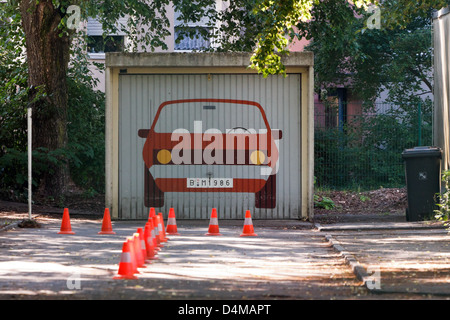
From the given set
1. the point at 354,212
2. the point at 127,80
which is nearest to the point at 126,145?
the point at 127,80

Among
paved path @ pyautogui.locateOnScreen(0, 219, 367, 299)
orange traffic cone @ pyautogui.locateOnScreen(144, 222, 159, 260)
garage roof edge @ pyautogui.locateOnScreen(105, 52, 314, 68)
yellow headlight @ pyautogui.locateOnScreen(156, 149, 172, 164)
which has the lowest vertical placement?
paved path @ pyautogui.locateOnScreen(0, 219, 367, 299)

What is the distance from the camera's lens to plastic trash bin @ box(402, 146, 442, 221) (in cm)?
1689

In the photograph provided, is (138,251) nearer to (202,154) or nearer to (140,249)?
(140,249)

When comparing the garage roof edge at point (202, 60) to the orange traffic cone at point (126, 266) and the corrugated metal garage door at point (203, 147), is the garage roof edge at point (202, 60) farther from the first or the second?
the orange traffic cone at point (126, 266)

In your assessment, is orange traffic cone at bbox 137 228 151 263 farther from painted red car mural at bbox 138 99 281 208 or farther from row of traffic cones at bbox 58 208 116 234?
painted red car mural at bbox 138 99 281 208

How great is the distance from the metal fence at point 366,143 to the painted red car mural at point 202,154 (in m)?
7.11

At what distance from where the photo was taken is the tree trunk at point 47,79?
2084 cm

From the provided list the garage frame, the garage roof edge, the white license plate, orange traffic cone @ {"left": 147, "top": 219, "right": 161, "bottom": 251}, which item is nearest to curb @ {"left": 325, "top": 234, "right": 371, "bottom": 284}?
orange traffic cone @ {"left": 147, "top": 219, "right": 161, "bottom": 251}

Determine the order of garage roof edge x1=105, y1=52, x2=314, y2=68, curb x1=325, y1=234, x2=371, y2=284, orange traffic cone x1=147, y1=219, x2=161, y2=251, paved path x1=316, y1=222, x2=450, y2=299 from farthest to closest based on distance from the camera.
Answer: garage roof edge x1=105, y1=52, x2=314, y2=68 < orange traffic cone x1=147, y1=219, x2=161, y2=251 < curb x1=325, y1=234, x2=371, y2=284 < paved path x1=316, y1=222, x2=450, y2=299

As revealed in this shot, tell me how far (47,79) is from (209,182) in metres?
5.53

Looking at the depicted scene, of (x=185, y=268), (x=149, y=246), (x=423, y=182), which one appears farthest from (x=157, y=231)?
(x=423, y=182)

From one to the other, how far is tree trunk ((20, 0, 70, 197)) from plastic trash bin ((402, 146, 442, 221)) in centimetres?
823

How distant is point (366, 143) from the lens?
25391 mm
